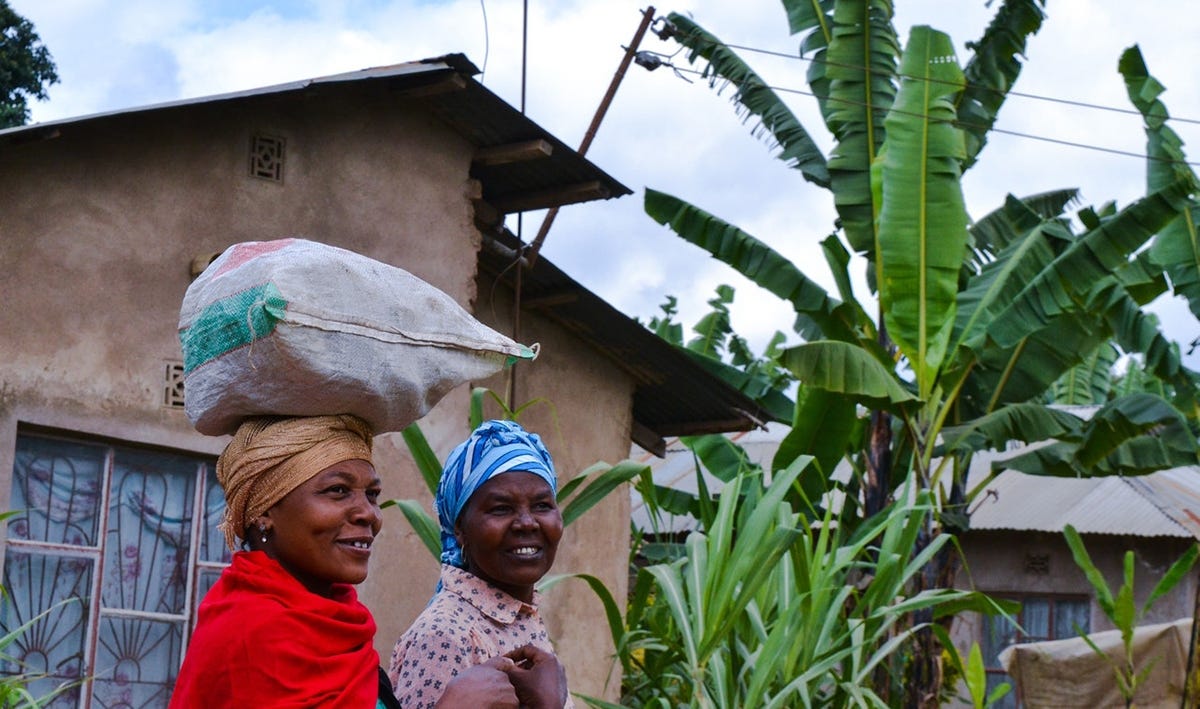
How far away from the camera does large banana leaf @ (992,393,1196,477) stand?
29.6 feet

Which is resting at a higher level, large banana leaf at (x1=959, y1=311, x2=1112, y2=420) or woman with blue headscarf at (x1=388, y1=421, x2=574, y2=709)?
large banana leaf at (x1=959, y1=311, x2=1112, y2=420)

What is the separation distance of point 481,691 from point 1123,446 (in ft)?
27.6

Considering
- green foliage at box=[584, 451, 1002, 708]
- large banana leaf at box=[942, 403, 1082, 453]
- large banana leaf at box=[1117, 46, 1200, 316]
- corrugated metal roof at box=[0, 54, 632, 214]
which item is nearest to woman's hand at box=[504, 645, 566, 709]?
green foliage at box=[584, 451, 1002, 708]

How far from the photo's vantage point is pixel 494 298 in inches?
303

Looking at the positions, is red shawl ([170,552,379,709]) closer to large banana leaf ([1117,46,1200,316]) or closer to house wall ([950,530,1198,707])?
large banana leaf ([1117,46,1200,316])

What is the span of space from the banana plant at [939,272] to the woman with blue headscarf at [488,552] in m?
5.13

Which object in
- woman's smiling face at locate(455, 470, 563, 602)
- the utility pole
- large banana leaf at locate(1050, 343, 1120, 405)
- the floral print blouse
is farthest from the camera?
large banana leaf at locate(1050, 343, 1120, 405)

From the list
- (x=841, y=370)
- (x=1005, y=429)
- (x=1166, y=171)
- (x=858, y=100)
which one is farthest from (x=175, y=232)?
(x=1166, y=171)

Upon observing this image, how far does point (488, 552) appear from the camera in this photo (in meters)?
2.86

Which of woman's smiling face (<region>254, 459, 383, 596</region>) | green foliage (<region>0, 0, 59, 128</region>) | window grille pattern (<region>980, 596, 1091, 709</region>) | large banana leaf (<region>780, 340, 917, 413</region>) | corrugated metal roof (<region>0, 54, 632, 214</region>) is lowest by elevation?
window grille pattern (<region>980, 596, 1091, 709</region>)

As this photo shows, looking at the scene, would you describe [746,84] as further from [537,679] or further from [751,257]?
[537,679]

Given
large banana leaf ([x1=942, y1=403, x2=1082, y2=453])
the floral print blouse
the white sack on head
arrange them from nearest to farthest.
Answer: the white sack on head
the floral print blouse
large banana leaf ([x1=942, y1=403, x2=1082, y2=453])

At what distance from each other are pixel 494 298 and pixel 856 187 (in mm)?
2811

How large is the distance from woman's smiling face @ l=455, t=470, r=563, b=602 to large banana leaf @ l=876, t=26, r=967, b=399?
6038 mm
